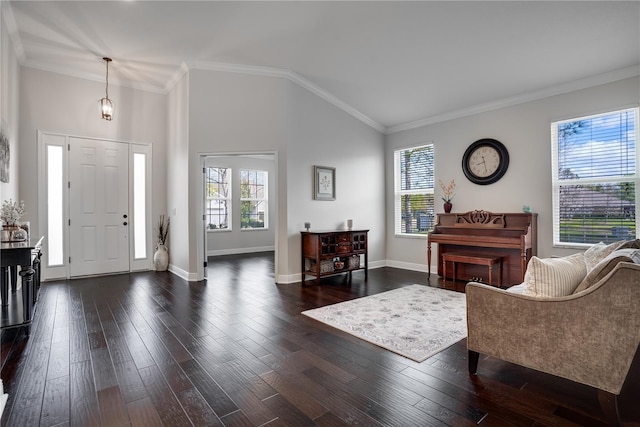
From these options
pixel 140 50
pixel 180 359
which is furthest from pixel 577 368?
pixel 140 50

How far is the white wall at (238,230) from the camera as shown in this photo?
321 inches

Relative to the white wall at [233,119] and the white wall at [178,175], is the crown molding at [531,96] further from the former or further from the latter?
the white wall at [178,175]

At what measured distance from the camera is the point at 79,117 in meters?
5.19

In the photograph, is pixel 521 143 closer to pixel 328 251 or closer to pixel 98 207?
pixel 328 251

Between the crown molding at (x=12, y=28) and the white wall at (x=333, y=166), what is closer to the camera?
the crown molding at (x=12, y=28)

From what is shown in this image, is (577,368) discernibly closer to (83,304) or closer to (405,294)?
(405,294)

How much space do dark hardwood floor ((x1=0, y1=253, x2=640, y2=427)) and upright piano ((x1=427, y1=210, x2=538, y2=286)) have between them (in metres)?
2.38

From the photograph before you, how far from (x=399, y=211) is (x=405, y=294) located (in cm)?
246

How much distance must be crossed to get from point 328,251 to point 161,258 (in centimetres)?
Result: 302

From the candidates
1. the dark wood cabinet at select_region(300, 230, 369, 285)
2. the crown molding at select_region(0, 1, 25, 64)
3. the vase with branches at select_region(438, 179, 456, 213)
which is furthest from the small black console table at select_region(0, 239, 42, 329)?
the vase with branches at select_region(438, 179, 456, 213)

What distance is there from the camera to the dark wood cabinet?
4.82 metres

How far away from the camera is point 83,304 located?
3.76m

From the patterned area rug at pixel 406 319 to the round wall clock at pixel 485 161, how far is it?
196 centimetres

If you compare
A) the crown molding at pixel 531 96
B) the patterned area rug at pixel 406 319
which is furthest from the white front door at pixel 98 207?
the crown molding at pixel 531 96
